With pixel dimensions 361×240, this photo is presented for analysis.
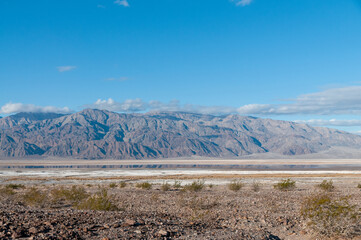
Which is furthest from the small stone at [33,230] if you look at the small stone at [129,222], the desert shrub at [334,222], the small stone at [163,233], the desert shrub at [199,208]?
the desert shrub at [334,222]

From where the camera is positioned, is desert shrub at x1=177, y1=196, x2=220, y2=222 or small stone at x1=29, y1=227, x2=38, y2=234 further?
desert shrub at x1=177, y1=196, x2=220, y2=222

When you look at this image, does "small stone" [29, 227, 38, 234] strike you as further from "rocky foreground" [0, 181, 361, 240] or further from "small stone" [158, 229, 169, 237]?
"small stone" [158, 229, 169, 237]

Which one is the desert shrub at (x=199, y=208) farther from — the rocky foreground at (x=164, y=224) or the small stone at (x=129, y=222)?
the small stone at (x=129, y=222)

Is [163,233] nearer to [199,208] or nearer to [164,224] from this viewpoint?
[164,224]

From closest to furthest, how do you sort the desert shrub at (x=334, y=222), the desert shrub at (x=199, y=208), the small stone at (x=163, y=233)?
the small stone at (x=163, y=233), the desert shrub at (x=334, y=222), the desert shrub at (x=199, y=208)

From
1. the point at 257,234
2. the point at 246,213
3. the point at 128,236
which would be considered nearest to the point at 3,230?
the point at 128,236

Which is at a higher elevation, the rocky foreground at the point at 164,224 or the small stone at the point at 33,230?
the small stone at the point at 33,230

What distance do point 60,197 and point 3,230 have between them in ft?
43.2

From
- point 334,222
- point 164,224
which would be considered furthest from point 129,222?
point 334,222

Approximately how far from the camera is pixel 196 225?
1241 centimetres

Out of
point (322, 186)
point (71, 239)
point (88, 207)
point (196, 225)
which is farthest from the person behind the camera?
point (322, 186)

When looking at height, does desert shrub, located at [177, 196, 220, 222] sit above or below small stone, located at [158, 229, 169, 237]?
below

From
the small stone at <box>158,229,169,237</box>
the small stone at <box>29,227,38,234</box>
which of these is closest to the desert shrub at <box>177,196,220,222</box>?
the small stone at <box>158,229,169,237</box>

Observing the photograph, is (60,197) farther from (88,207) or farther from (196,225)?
(196,225)
